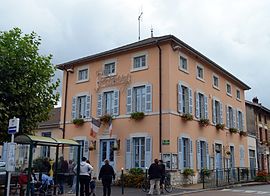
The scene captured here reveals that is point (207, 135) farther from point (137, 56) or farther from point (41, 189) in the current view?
point (41, 189)

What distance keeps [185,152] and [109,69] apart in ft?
23.0

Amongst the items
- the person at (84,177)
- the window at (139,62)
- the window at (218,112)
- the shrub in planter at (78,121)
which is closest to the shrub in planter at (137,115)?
the window at (139,62)

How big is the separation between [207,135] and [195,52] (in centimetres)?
530

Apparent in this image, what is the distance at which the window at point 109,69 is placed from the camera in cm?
2291

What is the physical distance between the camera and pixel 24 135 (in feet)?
38.5

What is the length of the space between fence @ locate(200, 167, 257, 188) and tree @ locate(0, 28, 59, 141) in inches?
375

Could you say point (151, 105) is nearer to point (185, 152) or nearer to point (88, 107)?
point (185, 152)

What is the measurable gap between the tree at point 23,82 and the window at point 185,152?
9.49 m

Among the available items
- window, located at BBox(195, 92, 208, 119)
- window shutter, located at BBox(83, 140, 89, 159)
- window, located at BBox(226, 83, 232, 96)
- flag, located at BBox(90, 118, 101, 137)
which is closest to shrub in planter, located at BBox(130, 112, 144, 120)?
flag, located at BBox(90, 118, 101, 137)

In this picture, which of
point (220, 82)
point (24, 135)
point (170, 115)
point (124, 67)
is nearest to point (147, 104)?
point (170, 115)

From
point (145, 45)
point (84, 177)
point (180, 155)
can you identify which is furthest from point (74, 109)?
point (84, 177)

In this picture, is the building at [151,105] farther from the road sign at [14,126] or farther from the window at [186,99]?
the road sign at [14,126]

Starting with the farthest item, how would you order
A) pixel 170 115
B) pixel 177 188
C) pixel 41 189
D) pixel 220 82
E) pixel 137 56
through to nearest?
pixel 220 82, pixel 137 56, pixel 170 115, pixel 177 188, pixel 41 189

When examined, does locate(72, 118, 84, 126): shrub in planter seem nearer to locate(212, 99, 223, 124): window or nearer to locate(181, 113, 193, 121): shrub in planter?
locate(181, 113, 193, 121): shrub in planter
